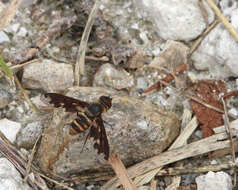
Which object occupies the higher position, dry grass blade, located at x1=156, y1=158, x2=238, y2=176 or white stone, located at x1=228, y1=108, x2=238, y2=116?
white stone, located at x1=228, y1=108, x2=238, y2=116

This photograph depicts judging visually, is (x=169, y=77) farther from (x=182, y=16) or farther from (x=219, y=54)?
(x=182, y=16)

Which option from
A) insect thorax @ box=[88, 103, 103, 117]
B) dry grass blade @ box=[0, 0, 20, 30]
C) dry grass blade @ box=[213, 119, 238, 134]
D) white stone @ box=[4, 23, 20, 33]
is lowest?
dry grass blade @ box=[213, 119, 238, 134]

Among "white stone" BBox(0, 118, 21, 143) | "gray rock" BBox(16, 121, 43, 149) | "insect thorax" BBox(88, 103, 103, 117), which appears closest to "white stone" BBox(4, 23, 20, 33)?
"white stone" BBox(0, 118, 21, 143)

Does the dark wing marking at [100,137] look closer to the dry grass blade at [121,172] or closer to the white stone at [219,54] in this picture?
the dry grass blade at [121,172]

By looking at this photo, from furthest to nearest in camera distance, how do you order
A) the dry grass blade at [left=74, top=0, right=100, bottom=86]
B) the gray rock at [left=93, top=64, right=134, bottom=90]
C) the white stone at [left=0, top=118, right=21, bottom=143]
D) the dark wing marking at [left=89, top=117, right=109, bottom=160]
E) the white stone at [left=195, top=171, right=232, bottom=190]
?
1. the dry grass blade at [left=74, top=0, right=100, bottom=86]
2. the gray rock at [left=93, top=64, right=134, bottom=90]
3. the white stone at [left=0, top=118, right=21, bottom=143]
4. the white stone at [left=195, top=171, right=232, bottom=190]
5. the dark wing marking at [left=89, top=117, right=109, bottom=160]

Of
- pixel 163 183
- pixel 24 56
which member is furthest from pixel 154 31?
pixel 163 183

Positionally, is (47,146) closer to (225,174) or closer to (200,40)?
(225,174)

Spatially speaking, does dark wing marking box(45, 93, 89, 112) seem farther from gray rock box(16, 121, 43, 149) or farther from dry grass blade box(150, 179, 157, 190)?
dry grass blade box(150, 179, 157, 190)
